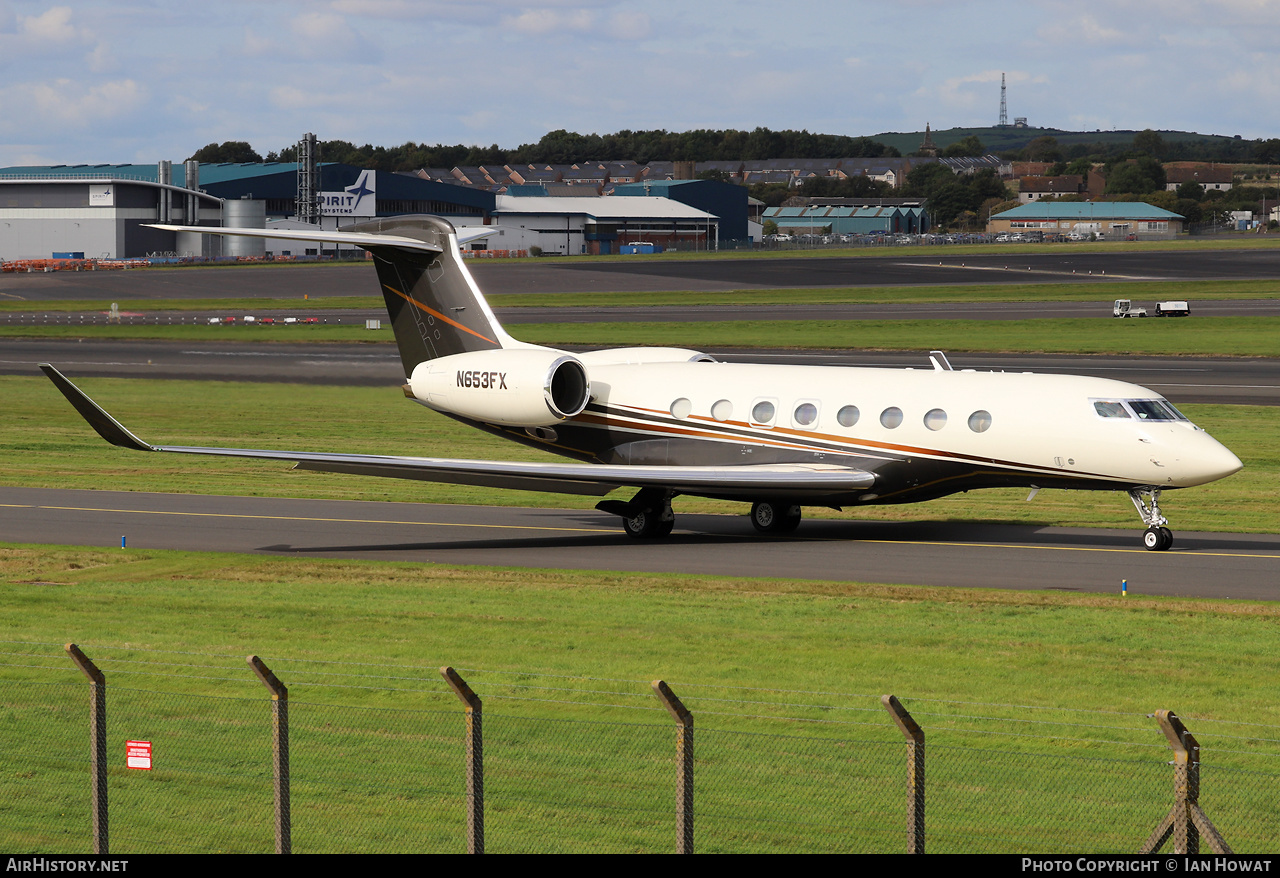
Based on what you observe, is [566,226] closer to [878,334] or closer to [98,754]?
[878,334]

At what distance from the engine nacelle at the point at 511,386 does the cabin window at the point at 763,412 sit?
3422mm

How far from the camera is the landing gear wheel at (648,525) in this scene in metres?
28.8

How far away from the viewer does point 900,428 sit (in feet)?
87.4

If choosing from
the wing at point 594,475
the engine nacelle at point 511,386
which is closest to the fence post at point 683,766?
the wing at point 594,475

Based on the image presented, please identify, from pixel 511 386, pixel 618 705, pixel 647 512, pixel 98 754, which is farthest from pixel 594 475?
pixel 98 754

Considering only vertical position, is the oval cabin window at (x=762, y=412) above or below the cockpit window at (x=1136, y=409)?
below

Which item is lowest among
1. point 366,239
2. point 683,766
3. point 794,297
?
point 683,766

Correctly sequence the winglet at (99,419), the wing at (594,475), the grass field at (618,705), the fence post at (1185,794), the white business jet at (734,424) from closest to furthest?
1. the fence post at (1185,794)
2. the grass field at (618,705)
3. the winglet at (99,419)
4. the white business jet at (734,424)
5. the wing at (594,475)

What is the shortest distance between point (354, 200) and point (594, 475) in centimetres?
15976

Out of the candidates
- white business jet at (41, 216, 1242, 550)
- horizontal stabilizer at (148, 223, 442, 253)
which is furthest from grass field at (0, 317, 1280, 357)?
horizontal stabilizer at (148, 223, 442, 253)

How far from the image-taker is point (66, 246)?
521 ft

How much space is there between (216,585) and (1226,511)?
65.1 ft

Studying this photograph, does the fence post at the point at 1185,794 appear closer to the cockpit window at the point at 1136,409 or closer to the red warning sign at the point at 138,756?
the red warning sign at the point at 138,756

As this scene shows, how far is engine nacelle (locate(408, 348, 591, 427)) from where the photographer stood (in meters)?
28.6
